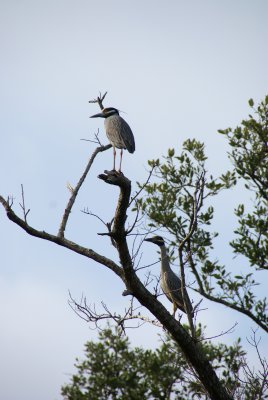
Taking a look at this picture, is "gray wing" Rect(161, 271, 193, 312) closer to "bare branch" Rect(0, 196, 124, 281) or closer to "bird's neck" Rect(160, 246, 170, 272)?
"bird's neck" Rect(160, 246, 170, 272)

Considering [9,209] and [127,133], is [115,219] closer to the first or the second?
[9,209]

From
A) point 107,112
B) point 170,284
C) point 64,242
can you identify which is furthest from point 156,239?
point 64,242

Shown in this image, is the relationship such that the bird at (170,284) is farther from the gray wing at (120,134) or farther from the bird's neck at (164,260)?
the gray wing at (120,134)

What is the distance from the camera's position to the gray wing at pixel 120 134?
25.1 ft

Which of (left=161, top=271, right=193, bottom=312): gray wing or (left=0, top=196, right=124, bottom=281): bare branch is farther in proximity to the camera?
(left=161, top=271, right=193, bottom=312): gray wing

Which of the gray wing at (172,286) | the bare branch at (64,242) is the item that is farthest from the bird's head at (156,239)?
the bare branch at (64,242)

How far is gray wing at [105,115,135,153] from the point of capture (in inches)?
301

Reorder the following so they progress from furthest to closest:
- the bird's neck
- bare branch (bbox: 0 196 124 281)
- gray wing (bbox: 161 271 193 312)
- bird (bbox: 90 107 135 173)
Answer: the bird's neck < gray wing (bbox: 161 271 193 312) < bird (bbox: 90 107 135 173) < bare branch (bbox: 0 196 124 281)

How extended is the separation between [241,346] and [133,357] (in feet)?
6.14

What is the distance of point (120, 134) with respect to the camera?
7832mm

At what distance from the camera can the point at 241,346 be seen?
31.8 feet

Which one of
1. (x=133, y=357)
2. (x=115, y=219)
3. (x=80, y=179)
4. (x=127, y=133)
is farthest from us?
(x=133, y=357)

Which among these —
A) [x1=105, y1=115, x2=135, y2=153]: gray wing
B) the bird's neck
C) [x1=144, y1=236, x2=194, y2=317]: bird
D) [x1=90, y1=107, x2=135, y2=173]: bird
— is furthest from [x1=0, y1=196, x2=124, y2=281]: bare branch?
the bird's neck

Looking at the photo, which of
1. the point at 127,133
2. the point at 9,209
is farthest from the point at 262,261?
the point at 9,209
